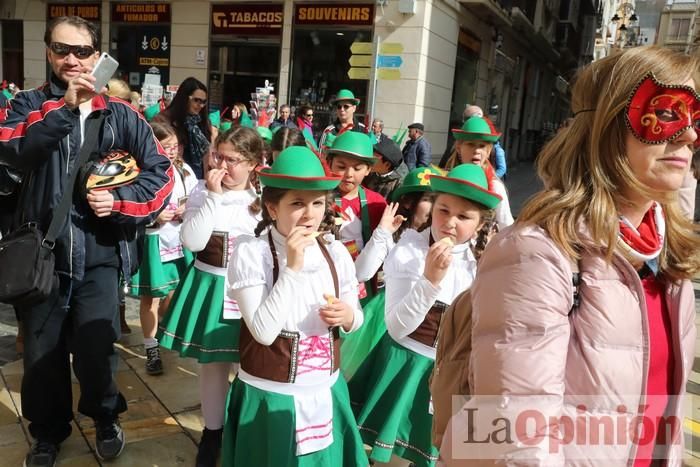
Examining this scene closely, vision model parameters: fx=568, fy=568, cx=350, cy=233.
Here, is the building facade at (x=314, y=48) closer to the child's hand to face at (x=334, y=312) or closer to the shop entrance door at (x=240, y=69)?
the shop entrance door at (x=240, y=69)

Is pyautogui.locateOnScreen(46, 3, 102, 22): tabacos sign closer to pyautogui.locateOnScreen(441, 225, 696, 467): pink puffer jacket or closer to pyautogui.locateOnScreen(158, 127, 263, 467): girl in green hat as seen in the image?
pyautogui.locateOnScreen(158, 127, 263, 467): girl in green hat

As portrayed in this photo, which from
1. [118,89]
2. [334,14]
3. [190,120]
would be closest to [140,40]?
[334,14]

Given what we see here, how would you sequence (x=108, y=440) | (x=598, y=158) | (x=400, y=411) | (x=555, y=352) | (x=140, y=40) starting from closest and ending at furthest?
(x=555, y=352)
(x=598, y=158)
(x=400, y=411)
(x=108, y=440)
(x=140, y=40)

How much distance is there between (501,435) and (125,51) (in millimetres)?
15772

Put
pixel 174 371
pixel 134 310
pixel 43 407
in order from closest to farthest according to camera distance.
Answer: pixel 43 407 → pixel 174 371 → pixel 134 310

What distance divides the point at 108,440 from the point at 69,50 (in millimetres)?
1830

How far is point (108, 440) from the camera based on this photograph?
2773 millimetres

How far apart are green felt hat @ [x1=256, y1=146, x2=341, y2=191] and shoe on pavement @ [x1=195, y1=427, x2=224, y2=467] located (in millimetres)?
1333

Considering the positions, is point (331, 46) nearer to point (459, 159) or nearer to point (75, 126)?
point (459, 159)

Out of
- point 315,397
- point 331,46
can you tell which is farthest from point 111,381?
point 331,46

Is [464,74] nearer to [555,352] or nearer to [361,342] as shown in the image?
[361,342]

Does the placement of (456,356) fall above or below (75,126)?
below

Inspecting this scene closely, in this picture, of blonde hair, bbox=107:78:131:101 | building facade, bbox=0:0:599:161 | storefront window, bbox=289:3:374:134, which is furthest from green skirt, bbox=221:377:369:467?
storefront window, bbox=289:3:374:134

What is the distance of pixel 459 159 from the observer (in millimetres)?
3871
